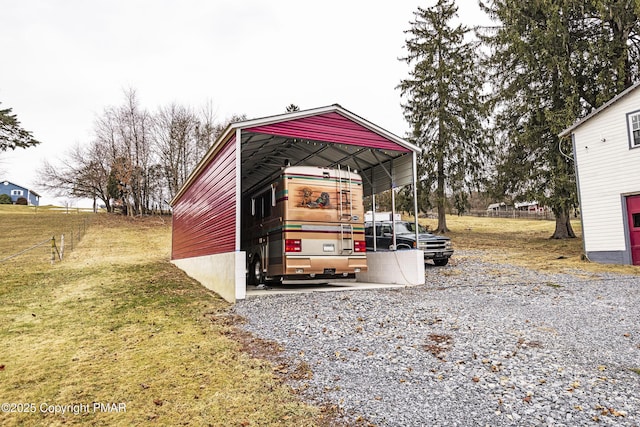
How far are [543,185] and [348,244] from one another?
51.3 feet

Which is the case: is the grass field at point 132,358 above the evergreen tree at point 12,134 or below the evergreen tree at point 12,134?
below

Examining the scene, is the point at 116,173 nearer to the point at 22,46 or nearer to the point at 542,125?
the point at 22,46

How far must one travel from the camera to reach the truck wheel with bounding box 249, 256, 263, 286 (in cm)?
1129

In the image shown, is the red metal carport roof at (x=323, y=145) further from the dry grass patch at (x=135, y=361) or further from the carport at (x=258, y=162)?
the dry grass patch at (x=135, y=361)

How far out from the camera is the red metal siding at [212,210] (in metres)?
9.54

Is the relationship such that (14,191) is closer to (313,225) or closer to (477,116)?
(477,116)

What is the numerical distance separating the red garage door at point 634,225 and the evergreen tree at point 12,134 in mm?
27881

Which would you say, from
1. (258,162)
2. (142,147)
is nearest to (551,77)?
(258,162)

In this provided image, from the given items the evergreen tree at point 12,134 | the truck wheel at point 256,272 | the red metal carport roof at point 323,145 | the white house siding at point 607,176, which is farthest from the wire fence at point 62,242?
the white house siding at point 607,176

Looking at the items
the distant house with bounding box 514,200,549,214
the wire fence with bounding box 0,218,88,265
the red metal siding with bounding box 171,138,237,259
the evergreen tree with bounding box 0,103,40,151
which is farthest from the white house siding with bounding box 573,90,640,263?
the evergreen tree with bounding box 0,103,40,151

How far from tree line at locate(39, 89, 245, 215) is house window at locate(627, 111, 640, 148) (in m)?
31.1

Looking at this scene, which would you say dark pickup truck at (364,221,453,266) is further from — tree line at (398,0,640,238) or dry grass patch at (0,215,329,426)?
tree line at (398,0,640,238)

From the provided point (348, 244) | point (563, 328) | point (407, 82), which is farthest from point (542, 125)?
point (563, 328)

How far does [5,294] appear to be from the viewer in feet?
32.7
